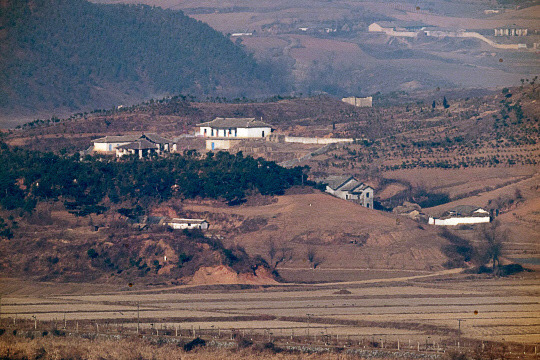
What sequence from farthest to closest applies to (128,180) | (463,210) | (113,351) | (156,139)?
1. (156,139)
2. (463,210)
3. (128,180)
4. (113,351)

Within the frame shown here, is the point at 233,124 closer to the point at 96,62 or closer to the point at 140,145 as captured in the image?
the point at 140,145

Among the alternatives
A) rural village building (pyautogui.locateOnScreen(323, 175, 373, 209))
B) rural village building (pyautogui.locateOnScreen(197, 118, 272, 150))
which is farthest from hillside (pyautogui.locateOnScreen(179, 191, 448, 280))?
rural village building (pyautogui.locateOnScreen(197, 118, 272, 150))

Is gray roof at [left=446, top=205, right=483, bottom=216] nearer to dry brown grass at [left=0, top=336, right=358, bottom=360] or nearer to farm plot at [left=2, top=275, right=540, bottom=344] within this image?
farm plot at [left=2, top=275, right=540, bottom=344]

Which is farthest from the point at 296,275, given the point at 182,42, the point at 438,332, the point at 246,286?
the point at 182,42

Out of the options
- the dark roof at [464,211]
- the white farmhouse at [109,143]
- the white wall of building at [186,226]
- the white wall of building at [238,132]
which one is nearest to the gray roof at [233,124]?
the white wall of building at [238,132]

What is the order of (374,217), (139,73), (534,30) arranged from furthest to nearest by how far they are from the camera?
(139,73) < (534,30) < (374,217)

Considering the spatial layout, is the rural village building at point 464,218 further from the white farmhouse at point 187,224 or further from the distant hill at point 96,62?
the distant hill at point 96,62

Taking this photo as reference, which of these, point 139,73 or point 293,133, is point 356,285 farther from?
point 139,73

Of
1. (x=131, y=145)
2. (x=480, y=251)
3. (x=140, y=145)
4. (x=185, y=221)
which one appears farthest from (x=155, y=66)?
(x=480, y=251)
